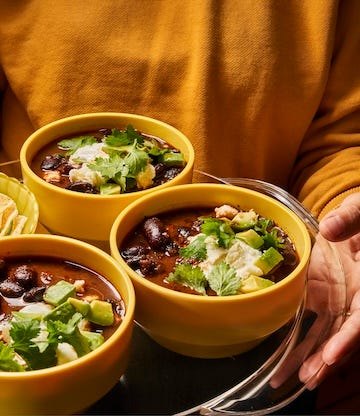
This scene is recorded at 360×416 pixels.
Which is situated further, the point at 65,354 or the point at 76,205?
the point at 76,205

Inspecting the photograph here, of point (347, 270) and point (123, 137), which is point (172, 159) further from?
point (347, 270)

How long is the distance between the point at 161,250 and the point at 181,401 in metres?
0.19

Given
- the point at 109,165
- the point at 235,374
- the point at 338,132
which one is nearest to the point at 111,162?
the point at 109,165

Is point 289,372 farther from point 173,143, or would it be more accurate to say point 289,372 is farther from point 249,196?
point 173,143

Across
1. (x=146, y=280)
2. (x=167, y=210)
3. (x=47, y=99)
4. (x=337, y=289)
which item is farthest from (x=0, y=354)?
(x=47, y=99)

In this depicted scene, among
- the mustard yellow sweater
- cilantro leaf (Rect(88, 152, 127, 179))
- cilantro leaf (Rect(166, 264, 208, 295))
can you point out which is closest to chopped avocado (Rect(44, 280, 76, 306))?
cilantro leaf (Rect(166, 264, 208, 295))

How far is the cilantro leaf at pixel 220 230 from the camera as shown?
2.97 ft

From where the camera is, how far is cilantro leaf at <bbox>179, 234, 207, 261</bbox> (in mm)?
896

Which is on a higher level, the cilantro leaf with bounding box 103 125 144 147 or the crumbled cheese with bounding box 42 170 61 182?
the cilantro leaf with bounding box 103 125 144 147

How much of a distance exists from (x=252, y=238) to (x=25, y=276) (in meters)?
0.29

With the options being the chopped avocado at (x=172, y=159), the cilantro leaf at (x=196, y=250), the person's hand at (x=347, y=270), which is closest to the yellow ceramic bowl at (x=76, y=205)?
the chopped avocado at (x=172, y=159)

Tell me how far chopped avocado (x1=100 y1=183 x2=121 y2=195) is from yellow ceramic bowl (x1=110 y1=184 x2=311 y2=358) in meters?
0.05

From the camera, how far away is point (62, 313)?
77cm

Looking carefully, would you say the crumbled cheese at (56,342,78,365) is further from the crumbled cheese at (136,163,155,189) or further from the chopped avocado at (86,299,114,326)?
the crumbled cheese at (136,163,155,189)
